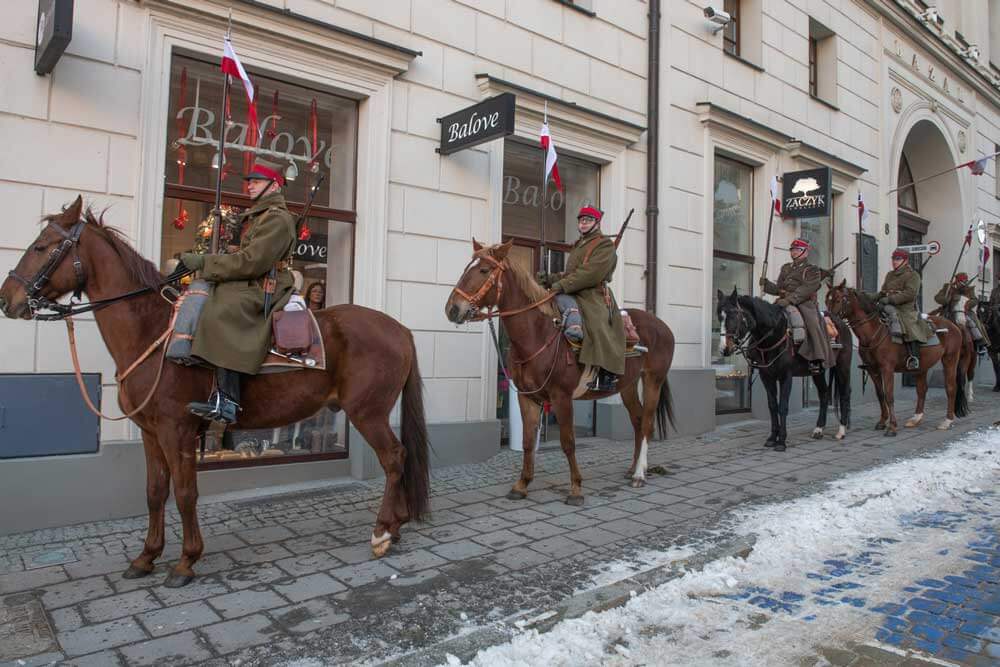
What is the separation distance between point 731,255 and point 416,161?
6.14 meters

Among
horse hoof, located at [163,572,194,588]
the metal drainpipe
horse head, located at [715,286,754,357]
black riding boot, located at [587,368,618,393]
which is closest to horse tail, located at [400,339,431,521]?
horse hoof, located at [163,572,194,588]

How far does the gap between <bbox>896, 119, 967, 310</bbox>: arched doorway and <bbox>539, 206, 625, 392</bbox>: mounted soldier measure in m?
14.5

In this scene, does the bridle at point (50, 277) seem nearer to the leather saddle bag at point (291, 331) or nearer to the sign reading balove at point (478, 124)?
the leather saddle bag at point (291, 331)

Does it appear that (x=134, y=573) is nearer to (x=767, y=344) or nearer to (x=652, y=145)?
(x=767, y=344)

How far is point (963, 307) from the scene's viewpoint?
13086mm

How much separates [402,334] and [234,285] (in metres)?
1.18

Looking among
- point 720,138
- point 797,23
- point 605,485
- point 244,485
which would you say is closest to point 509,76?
point 720,138

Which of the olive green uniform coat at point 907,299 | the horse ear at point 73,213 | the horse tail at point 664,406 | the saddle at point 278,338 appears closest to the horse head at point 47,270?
the horse ear at point 73,213

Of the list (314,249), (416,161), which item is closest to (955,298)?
(416,161)

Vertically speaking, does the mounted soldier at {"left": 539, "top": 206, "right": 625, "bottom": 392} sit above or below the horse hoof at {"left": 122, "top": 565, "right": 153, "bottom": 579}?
above

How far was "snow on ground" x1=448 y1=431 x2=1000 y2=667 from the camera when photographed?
10.4 feet

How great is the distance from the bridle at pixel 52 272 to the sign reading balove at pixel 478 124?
3.72 meters

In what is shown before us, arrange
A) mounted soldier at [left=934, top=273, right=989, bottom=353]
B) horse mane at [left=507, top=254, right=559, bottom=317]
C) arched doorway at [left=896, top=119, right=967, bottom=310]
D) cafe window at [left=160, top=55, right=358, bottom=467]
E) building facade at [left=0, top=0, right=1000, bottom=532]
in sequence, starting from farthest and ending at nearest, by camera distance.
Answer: arched doorway at [left=896, top=119, right=967, bottom=310] → mounted soldier at [left=934, top=273, right=989, bottom=353] → cafe window at [left=160, top=55, right=358, bottom=467] → horse mane at [left=507, top=254, right=559, bottom=317] → building facade at [left=0, top=0, right=1000, bottom=532]

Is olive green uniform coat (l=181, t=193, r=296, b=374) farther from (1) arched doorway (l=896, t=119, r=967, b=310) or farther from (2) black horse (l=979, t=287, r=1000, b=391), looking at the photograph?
(1) arched doorway (l=896, t=119, r=967, b=310)
